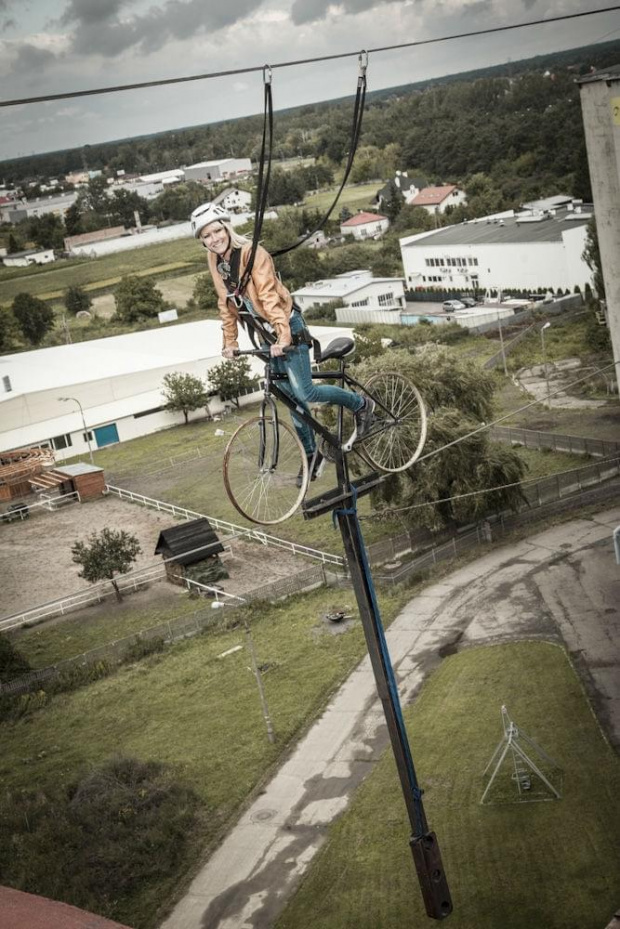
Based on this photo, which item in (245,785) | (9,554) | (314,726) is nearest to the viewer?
(245,785)

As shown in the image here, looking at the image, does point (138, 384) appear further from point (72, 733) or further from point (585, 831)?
point (585, 831)

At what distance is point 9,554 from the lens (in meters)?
43.2

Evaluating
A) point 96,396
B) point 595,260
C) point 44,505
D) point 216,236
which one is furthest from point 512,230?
point 216,236

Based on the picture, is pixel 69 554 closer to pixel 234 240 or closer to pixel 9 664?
pixel 9 664

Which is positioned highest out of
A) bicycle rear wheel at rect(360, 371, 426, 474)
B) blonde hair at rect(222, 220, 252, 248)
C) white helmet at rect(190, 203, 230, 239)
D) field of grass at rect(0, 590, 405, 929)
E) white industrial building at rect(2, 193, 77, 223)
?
white industrial building at rect(2, 193, 77, 223)

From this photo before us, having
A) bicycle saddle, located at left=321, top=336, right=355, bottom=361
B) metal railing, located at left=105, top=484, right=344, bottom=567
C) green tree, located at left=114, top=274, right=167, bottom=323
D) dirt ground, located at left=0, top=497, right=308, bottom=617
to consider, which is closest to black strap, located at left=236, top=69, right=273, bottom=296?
bicycle saddle, located at left=321, top=336, right=355, bottom=361

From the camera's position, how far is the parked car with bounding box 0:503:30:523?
158 feet

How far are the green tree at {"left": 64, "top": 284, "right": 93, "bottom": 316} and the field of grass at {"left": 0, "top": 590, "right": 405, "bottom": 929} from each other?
66.7 m

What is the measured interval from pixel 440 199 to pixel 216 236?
100 metres

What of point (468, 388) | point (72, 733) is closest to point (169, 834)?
point (72, 733)

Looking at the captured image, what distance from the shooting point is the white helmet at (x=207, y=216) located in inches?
444

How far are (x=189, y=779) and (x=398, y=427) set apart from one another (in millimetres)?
11995

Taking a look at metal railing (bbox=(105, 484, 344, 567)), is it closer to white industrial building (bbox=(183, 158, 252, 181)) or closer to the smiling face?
the smiling face

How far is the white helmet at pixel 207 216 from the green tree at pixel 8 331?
76577mm
